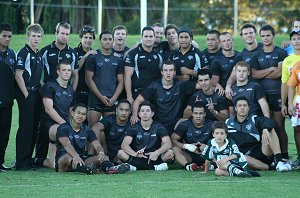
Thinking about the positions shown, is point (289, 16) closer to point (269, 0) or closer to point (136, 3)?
point (269, 0)

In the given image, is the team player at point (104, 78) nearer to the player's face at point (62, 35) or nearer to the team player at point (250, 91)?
the player's face at point (62, 35)

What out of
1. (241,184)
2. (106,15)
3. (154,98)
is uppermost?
(106,15)

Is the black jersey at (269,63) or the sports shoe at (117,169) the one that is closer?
the sports shoe at (117,169)

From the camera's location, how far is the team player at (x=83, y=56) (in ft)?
48.5

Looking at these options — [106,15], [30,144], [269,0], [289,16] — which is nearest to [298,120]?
[30,144]

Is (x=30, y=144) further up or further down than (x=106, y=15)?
further down

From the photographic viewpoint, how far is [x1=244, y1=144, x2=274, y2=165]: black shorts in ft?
45.3

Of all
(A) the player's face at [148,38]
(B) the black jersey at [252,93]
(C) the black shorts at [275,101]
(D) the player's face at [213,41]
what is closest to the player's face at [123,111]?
(A) the player's face at [148,38]

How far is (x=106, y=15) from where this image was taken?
34.6 meters

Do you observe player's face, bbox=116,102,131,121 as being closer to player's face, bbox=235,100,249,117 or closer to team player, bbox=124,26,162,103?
team player, bbox=124,26,162,103

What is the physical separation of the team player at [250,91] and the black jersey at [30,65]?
9.54 feet

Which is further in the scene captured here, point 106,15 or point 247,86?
point 106,15

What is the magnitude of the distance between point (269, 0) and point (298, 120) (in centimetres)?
2931

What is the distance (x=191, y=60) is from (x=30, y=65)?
2599 mm
